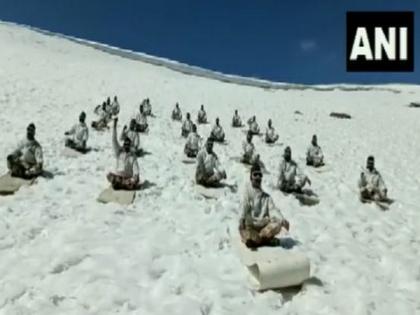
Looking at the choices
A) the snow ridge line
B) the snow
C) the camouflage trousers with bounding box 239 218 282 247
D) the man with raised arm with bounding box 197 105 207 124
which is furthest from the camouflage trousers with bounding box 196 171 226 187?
the snow ridge line

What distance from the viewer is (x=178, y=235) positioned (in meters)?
11.8

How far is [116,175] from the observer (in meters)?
14.5

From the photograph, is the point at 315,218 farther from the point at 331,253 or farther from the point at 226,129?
the point at 226,129

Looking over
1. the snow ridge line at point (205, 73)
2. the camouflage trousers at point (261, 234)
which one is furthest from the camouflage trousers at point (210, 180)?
the snow ridge line at point (205, 73)

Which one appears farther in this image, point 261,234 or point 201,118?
point 201,118

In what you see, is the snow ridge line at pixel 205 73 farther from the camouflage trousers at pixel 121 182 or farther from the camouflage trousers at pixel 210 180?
the camouflage trousers at pixel 121 182

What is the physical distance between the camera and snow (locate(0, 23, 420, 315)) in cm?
925

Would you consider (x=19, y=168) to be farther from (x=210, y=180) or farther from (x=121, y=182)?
(x=210, y=180)

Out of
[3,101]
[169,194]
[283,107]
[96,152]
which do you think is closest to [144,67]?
[283,107]

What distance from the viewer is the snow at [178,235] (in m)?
9.25

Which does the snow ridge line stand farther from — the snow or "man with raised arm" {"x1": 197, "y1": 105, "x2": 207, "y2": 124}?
the snow

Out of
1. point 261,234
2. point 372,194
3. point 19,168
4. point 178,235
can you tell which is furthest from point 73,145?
point 261,234

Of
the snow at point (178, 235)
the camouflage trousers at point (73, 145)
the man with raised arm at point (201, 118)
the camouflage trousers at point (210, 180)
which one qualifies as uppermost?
the man with raised arm at point (201, 118)

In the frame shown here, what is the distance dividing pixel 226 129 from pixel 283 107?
973 cm
